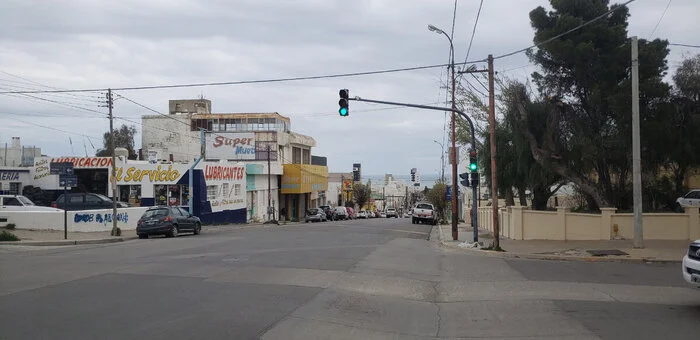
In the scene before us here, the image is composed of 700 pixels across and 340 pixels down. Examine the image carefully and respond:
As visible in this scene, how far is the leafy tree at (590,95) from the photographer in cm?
2222

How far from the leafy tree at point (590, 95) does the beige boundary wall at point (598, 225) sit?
65.4 inches

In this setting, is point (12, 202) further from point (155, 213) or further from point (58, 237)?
point (155, 213)

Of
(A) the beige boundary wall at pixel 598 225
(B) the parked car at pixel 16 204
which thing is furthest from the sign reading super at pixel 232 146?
(A) the beige boundary wall at pixel 598 225

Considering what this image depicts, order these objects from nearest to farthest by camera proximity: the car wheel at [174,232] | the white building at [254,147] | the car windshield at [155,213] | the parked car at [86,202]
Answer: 1. the car windshield at [155,213]
2. the car wheel at [174,232]
3. the parked car at [86,202]
4. the white building at [254,147]

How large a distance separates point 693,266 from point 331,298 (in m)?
6.03

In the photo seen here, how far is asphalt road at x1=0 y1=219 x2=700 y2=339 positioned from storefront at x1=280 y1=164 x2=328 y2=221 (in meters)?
43.2

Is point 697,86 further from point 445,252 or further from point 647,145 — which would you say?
point 445,252

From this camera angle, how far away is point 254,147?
57.7 metres

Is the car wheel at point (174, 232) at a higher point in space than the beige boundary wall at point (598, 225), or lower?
lower

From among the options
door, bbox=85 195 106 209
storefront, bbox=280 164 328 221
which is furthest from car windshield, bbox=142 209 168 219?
storefront, bbox=280 164 328 221

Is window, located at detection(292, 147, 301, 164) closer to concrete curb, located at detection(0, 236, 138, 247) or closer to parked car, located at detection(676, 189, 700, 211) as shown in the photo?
concrete curb, located at detection(0, 236, 138, 247)

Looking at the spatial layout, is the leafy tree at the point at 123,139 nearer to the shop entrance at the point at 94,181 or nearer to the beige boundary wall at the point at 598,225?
the shop entrance at the point at 94,181

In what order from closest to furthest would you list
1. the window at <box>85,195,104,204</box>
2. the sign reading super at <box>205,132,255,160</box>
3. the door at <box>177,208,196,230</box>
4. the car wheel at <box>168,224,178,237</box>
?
the car wheel at <box>168,224,178,237</box> < the door at <box>177,208,196,230</box> < the window at <box>85,195,104,204</box> < the sign reading super at <box>205,132,255,160</box>

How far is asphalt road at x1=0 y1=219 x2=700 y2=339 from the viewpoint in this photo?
820 centimetres
